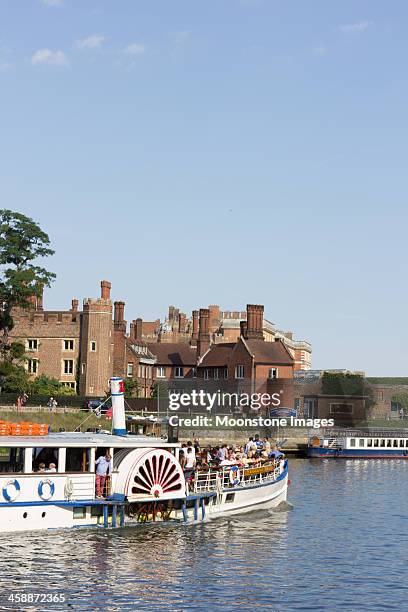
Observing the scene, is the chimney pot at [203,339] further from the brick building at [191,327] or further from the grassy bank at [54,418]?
the grassy bank at [54,418]

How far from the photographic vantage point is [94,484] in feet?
127

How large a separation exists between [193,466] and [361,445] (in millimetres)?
61860

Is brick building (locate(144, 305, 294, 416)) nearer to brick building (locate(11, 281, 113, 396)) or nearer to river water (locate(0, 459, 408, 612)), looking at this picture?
brick building (locate(11, 281, 113, 396))

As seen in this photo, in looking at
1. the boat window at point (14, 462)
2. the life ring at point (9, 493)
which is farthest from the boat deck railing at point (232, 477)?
the life ring at point (9, 493)

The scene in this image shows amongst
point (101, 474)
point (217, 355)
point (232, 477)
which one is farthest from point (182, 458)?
point (217, 355)

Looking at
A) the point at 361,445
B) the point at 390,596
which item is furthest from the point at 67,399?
the point at 390,596

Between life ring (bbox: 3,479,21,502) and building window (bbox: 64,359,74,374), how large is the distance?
79152mm

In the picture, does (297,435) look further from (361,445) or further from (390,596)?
(390,596)

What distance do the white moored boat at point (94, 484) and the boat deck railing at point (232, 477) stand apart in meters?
0.08

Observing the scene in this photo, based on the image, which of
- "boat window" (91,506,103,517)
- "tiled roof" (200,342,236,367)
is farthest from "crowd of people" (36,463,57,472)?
"tiled roof" (200,342,236,367)

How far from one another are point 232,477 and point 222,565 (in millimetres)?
9690

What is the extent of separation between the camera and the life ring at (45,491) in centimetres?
3728

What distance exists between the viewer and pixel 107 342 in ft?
377

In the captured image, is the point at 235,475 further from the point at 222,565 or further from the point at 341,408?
the point at 341,408
